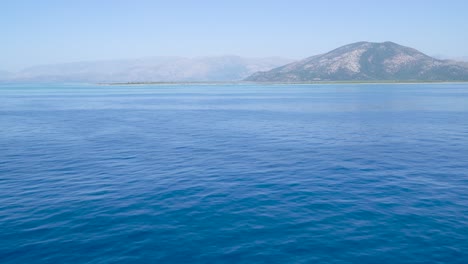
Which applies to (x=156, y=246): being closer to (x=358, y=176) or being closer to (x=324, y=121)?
(x=358, y=176)

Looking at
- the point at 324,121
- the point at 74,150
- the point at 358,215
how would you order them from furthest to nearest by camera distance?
the point at 324,121, the point at 74,150, the point at 358,215

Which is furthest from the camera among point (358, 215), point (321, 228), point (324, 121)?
point (324, 121)

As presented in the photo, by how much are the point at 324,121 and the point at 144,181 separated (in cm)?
6728

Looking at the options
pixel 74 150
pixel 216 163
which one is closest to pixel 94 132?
pixel 74 150

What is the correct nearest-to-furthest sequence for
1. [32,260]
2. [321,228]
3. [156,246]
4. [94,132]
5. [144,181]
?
[32,260] → [156,246] → [321,228] → [144,181] → [94,132]

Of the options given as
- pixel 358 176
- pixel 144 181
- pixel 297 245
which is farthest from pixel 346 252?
pixel 144 181

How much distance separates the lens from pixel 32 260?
22594 mm

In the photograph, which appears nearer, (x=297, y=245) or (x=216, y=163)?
(x=297, y=245)

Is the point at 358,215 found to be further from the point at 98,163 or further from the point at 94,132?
the point at 94,132

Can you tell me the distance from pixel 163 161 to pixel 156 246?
87.9ft

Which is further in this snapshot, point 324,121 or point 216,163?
point 324,121

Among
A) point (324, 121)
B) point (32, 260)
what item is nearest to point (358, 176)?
point (32, 260)

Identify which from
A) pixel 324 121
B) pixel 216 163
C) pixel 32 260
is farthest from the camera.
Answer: pixel 324 121

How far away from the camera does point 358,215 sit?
29656 mm
